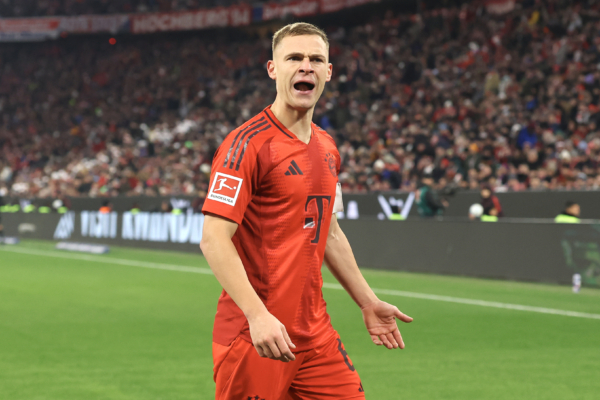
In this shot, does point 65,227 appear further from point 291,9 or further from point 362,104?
point 291,9

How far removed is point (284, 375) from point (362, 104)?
81.2 ft

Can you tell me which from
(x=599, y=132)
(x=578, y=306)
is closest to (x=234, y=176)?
(x=578, y=306)

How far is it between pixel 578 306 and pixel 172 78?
103 feet

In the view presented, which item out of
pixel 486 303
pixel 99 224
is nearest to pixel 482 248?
pixel 486 303

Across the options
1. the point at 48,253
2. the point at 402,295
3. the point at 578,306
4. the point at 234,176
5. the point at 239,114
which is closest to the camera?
the point at 234,176

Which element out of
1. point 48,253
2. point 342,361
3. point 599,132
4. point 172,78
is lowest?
point 48,253

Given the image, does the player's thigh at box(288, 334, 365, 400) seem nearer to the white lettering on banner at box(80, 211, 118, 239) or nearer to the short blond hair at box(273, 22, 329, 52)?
the short blond hair at box(273, 22, 329, 52)

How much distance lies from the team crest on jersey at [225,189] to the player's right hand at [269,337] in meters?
0.44

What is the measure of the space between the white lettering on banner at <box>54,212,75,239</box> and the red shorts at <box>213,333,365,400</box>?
25.4 meters

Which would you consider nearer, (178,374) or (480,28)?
(178,374)

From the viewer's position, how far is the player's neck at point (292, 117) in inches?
128

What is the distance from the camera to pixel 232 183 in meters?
3.00

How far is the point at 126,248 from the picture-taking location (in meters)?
25.2

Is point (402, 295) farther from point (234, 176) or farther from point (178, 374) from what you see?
point (234, 176)
